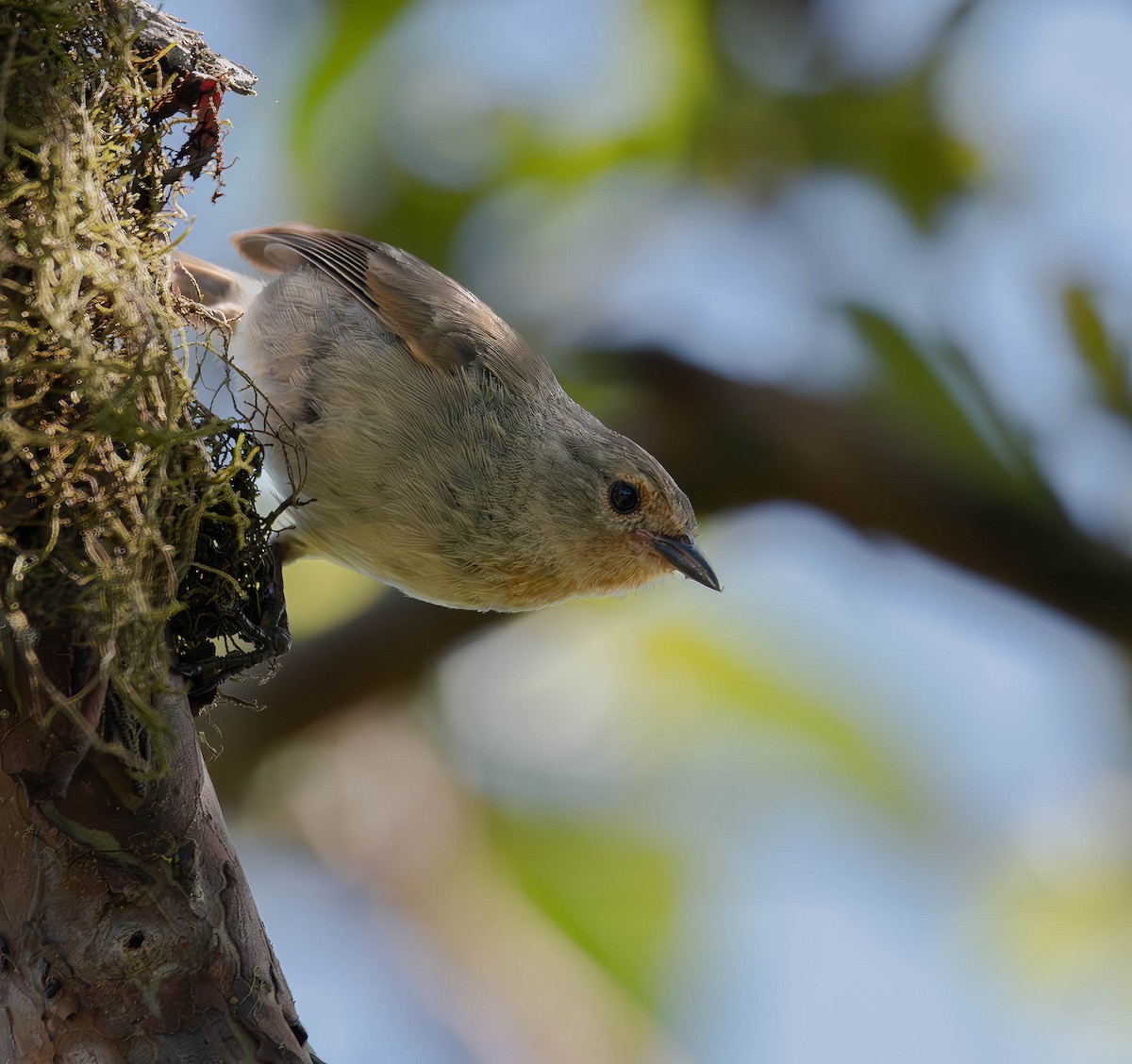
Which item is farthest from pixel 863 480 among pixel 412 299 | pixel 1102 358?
pixel 412 299

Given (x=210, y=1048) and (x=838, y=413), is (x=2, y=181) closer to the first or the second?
(x=210, y=1048)

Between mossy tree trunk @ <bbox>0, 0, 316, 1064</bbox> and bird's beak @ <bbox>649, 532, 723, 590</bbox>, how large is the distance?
7.68ft

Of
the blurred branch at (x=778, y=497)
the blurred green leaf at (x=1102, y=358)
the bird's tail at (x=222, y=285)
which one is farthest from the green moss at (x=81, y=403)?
the blurred green leaf at (x=1102, y=358)

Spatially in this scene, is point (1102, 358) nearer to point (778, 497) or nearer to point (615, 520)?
point (778, 497)

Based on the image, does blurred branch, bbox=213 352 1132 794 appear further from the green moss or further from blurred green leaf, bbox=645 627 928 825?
Result: the green moss

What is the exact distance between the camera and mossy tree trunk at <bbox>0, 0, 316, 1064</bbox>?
7.41ft

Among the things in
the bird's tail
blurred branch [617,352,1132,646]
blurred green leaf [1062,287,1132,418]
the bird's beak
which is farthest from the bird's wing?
blurred green leaf [1062,287,1132,418]

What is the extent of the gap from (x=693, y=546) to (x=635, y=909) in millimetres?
2336

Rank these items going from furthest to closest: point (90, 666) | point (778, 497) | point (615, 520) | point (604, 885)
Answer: point (604, 885) → point (778, 497) → point (615, 520) → point (90, 666)

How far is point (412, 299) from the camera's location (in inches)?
183

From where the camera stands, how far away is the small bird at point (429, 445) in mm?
4137

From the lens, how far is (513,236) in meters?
7.05

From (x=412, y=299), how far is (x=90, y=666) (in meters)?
2.64

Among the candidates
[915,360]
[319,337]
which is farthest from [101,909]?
[915,360]
